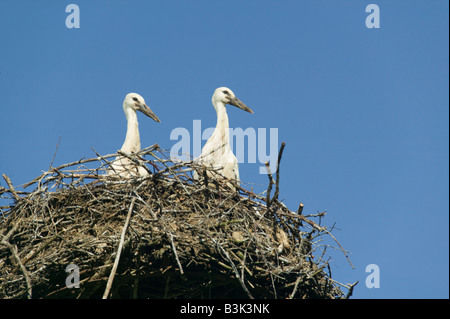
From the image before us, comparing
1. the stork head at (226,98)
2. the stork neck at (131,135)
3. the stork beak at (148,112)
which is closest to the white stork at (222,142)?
the stork head at (226,98)

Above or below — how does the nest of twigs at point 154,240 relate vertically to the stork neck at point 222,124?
below

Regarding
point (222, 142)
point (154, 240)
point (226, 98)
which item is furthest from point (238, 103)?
point (154, 240)

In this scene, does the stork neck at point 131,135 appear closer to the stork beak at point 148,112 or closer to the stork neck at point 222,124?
the stork beak at point 148,112

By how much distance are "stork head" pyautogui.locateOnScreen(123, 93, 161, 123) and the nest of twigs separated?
2.31m

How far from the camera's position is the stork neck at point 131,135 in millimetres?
8172

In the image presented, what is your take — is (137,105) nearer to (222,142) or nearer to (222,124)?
(222,124)

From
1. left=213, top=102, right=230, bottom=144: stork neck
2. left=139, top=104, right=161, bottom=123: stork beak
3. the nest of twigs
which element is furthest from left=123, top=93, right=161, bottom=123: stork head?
the nest of twigs

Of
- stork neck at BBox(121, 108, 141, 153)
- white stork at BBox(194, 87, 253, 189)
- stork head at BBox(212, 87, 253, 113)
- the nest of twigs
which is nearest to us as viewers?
the nest of twigs

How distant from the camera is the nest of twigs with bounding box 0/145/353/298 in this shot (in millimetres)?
5562

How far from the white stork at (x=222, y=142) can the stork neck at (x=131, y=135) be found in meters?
0.81

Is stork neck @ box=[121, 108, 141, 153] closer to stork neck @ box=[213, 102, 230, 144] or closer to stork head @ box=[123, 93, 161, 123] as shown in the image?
stork head @ box=[123, 93, 161, 123]

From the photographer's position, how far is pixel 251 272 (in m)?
5.68

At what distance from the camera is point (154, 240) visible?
555 centimetres
